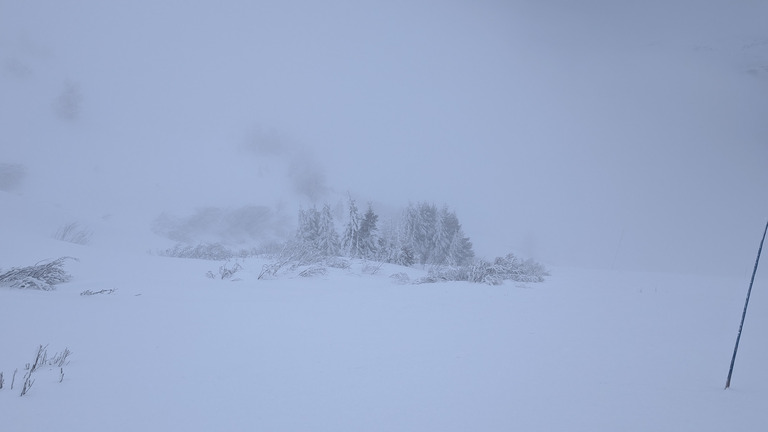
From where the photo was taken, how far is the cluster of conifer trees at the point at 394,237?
77.2 ft

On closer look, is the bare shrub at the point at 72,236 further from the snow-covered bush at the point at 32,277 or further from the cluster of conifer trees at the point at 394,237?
the cluster of conifer trees at the point at 394,237

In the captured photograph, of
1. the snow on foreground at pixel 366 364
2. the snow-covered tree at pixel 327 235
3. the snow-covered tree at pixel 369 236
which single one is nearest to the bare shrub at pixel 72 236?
the snow on foreground at pixel 366 364

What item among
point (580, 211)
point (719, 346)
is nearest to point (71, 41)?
point (719, 346)

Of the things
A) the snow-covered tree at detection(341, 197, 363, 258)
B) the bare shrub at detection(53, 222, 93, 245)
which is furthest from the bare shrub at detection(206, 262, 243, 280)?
the snow-covered tree at detection(341, 197, 363, 258)

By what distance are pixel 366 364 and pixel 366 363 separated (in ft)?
0.08

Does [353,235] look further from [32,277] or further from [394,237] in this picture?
[32,277]

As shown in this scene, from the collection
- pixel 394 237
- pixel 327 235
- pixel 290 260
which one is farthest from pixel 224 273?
pixel 394 237

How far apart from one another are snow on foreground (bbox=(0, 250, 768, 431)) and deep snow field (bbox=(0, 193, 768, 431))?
0.05ft

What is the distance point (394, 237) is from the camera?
27594mm

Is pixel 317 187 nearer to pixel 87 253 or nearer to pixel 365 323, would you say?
pixel 87 253

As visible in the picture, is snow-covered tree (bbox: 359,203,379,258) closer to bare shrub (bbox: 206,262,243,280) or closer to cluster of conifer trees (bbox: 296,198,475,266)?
cluster of conifer trees (bbox: 296,198,475,266)

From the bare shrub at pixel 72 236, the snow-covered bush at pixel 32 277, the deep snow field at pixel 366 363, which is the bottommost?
the bare shrub at pixel 72 236

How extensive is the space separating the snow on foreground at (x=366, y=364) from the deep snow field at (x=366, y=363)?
0.6 inches

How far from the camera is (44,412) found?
198 centimetres
